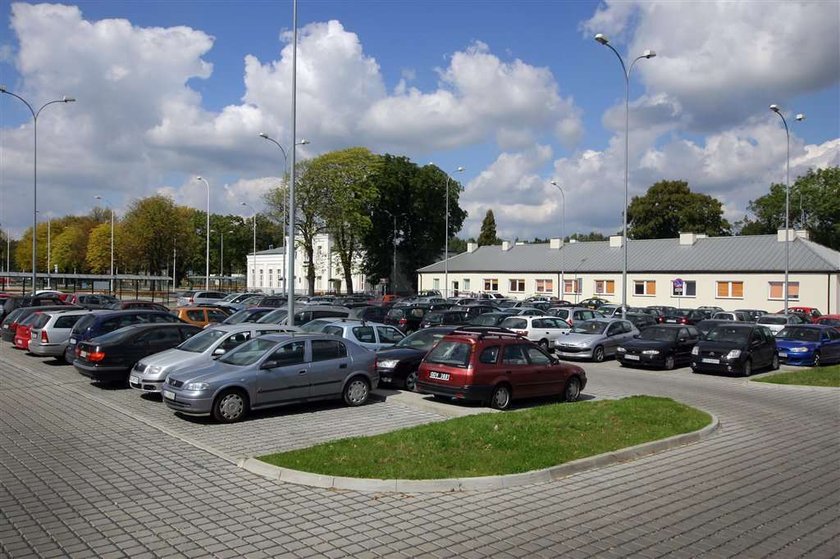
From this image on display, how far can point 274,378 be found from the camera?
12117mm

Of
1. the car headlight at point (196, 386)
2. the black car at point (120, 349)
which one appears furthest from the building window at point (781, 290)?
the car headlight at point (196, 386)

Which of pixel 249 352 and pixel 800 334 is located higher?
pixel 249 352

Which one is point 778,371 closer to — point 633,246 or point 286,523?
point 286,523

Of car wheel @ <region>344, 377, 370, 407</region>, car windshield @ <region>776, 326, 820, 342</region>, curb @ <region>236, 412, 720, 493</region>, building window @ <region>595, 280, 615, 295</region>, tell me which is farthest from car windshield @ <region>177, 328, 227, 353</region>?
building window @ <region>595, 280, 615, 295</region>

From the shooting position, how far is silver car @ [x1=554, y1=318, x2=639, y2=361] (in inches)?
941

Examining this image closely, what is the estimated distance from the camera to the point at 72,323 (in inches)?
805

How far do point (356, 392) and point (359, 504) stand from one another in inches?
249

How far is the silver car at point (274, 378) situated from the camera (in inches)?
449

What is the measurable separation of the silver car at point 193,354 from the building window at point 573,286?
47.4 meters

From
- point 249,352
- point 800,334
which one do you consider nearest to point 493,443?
point 249,352

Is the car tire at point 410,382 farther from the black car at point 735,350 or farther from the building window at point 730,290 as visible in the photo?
the building window at point 730,290

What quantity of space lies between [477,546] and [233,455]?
4.59 meters

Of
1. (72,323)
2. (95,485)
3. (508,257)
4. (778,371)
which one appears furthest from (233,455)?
(508,257)

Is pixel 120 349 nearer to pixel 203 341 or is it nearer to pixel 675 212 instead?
pixel 203 341
